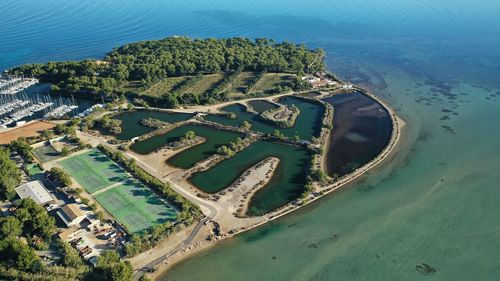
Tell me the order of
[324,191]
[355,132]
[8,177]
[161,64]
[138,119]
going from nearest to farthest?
1. [8,177]
2. [324,191]
3. [355,132]
4. [138,119]
5. [161,64]

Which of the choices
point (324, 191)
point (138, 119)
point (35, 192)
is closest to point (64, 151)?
point (35, 192)

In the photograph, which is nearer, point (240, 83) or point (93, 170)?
point (93, 170)

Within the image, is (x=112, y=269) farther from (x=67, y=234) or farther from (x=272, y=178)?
(x=272, y=178)

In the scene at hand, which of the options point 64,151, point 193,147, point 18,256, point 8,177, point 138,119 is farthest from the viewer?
point 138,119

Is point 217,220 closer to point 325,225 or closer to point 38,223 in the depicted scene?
point 325,225

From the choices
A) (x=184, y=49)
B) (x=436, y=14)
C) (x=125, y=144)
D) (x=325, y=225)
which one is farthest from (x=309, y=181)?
(x=436, y=14)

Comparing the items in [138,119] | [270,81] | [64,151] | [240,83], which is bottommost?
[138,119]

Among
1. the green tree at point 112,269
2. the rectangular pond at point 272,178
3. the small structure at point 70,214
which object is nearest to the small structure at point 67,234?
the small structure at point 70,214
